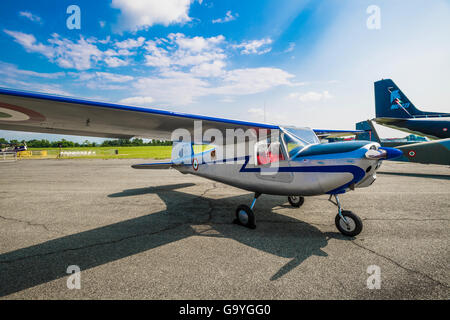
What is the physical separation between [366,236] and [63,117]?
224 inches

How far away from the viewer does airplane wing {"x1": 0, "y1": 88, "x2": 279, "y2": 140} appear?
2685 mm

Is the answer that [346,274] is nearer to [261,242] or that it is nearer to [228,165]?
[261,242]

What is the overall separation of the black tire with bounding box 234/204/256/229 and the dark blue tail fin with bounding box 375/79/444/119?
18.2 metres

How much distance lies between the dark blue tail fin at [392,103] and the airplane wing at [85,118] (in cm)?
1749

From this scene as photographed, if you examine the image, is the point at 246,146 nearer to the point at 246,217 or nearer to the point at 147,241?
the point at 246,217

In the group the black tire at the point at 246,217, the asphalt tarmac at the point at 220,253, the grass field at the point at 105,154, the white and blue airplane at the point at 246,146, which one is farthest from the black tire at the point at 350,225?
the grass field at the point at 105,154

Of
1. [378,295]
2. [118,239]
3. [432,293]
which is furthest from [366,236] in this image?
[118,239]

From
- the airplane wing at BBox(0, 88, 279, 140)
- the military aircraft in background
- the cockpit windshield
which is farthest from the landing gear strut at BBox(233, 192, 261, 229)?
the military aircraft in background

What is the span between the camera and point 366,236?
3.42 meters

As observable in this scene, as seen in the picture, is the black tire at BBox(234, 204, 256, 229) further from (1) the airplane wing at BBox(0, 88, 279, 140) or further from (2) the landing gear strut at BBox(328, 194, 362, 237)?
(1) the airplane wing at BBox(0, 88, 279, 140)

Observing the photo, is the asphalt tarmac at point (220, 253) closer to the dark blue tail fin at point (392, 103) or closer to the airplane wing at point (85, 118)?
the airplane wing at point (85, 118)

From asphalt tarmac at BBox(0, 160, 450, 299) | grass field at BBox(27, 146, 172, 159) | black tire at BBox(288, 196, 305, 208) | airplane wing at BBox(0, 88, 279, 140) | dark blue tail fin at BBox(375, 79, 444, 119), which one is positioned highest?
dark blue tail fin at BBox(375, 79, 444, 119)

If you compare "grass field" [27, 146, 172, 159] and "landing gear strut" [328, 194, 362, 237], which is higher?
"grass field" [27, 146, 172, 159]

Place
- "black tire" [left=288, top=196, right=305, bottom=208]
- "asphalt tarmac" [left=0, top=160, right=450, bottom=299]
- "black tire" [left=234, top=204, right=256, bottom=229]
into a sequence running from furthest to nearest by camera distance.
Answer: "black tire" [left=288, top=196, right=305, bottom=208] → "black tire" [left=234, top=204, right=256, bottom=229] → "asphalt tarmac" [left=0, top=160, right=450, bottom=299]
